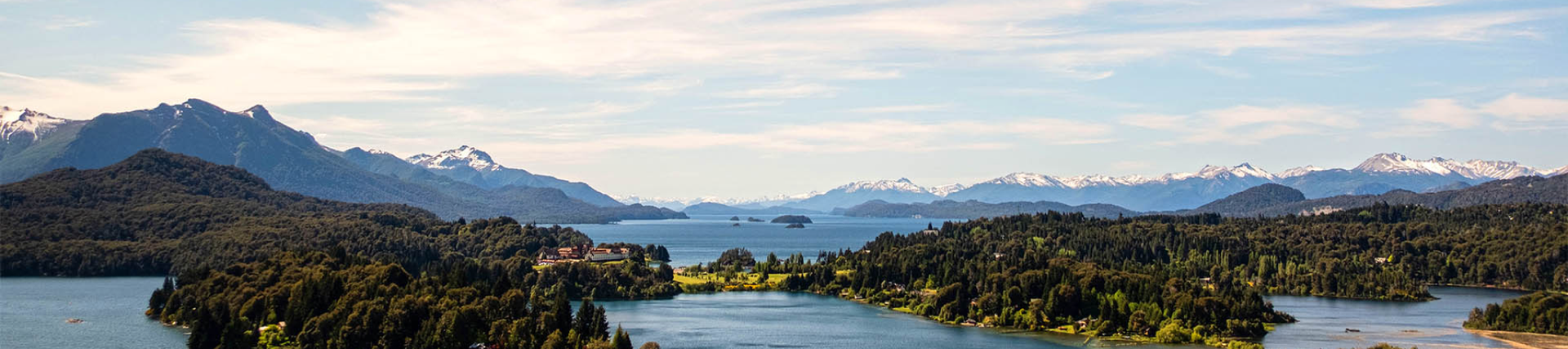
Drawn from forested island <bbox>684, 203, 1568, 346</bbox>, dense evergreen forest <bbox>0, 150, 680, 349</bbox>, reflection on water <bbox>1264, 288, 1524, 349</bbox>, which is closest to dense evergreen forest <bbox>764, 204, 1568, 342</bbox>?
forested island <bbox>684, 203, 1568, 346</bbox>

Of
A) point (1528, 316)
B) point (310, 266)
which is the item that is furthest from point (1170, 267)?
point (310, 266)

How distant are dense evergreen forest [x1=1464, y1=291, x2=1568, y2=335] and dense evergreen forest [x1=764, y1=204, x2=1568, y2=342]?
13.1 metres

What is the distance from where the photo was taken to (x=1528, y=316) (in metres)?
94.9

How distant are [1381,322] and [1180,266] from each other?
162 ft

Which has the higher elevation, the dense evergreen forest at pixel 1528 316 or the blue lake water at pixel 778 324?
the dense evergreen forest at pixel 1528 316

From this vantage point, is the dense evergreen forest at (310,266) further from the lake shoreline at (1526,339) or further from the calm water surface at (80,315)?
the lake shoreline at (1526,339)

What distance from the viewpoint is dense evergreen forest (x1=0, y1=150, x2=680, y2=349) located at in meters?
75.8

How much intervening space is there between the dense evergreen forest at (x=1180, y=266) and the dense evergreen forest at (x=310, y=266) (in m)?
26.3

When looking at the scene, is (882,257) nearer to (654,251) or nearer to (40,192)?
(654,251)

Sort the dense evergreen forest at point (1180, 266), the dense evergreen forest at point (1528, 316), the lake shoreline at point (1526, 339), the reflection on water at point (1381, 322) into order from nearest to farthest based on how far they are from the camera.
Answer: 1. the lake shoreline at point (1526, 339)
2. the reflection on water at point (1381, 322)
3. the dense evergreen forest at point (1528, 316)
4. the dense evergreen forest at point (1180, 266)

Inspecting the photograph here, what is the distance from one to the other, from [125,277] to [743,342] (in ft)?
275

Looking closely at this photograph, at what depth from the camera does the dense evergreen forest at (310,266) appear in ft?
249

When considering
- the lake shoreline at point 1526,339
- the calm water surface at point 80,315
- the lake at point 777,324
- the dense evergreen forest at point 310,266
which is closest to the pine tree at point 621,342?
the dense evergreen forest at point 310,266

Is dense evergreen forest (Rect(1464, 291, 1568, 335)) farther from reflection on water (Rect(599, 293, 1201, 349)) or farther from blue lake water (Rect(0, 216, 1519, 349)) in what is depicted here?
reflection on water (Rect(599, 293, 1201, 349))
